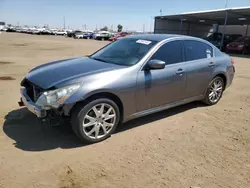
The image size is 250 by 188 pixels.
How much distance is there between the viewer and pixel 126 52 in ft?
13.6

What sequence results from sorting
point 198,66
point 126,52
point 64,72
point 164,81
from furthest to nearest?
point 198,66, point 126,52, point 164,81, point 64,72

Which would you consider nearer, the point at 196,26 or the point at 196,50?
the point at 196,50

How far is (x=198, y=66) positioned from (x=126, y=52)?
1.53 m

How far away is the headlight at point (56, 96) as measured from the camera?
10.0 feet

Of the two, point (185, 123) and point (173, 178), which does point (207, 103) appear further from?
point (173, 178)

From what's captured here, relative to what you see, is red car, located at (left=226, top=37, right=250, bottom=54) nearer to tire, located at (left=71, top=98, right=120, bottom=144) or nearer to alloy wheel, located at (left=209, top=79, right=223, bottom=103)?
alloy wheel, located at (left=209, top=79, right=223, bottom=103)

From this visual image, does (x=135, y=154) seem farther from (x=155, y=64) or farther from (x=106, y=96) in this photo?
(x=155, y=64)

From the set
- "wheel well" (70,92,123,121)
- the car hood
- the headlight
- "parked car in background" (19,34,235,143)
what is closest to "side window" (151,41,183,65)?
"parked car in background" (19,34,235,143)

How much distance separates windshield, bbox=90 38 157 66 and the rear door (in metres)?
0.89

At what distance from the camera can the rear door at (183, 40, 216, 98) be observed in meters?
4.45

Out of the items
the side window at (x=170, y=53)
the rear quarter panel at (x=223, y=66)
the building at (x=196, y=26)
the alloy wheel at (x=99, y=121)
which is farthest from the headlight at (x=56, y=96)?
the building at (x=196, y=26)

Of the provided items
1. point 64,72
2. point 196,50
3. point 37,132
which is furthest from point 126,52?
point 37,132

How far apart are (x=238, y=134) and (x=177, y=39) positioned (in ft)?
6.76

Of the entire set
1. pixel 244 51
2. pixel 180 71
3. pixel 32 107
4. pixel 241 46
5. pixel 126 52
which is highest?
pixel 126 52
